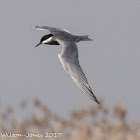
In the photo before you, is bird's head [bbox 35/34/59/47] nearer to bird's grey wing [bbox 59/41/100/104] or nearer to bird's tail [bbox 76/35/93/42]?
bird's tail [bbox 76/35/93/42]

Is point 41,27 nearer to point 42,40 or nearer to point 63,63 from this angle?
point 42,40

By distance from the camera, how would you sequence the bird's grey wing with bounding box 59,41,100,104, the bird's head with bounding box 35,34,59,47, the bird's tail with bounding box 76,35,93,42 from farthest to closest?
the bird's head with bounding box 35,34,59,47 → the bird's tail with bounding box 76,35,93,42 → the bird's grey wing with bounding box 59,41,100,104

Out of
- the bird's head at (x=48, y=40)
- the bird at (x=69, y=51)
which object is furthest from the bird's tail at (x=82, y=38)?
the bird's head at (x=48, y=40)

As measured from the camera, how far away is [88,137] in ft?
31.2

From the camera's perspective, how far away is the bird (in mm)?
8637

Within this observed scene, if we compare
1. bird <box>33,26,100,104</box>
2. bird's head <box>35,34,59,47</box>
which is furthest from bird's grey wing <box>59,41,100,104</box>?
bird's head <box>35,34,59,47</box>

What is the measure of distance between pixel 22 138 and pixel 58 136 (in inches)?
14.3

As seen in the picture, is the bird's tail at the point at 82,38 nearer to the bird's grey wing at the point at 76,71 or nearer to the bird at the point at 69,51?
the bird at the point at 69,51

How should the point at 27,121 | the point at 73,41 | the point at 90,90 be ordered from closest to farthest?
the point at 90,90 → the point at 73,41 → the point at 27,121

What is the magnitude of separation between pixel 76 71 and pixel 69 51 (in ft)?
1.50

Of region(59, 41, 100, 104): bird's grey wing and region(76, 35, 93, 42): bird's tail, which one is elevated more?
region(76, 35, 93, 42): bird's tail

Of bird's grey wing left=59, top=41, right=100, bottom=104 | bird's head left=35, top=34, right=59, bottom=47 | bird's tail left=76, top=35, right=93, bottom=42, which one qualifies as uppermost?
bird's tail left=76, top=35, right=93, bottom=42

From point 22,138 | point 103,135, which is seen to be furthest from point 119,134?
point 22,138

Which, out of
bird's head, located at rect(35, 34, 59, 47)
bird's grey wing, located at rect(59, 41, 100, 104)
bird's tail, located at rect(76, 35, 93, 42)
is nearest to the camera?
bird's grey wing, located at rect(59, 41, 100, 104)
